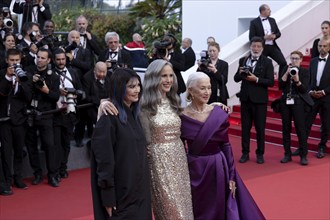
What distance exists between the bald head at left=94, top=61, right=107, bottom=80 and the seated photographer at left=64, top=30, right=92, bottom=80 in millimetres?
399

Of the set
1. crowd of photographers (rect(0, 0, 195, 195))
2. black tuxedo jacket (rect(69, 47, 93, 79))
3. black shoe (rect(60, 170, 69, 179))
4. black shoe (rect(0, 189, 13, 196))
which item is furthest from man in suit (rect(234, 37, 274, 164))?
black shoe (rect(0, 189, 13, 196))

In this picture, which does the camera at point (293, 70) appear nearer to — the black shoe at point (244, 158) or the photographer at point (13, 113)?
the black shoe at point (244, 158)

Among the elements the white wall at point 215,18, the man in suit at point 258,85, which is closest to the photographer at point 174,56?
the man in suit at point 258,85

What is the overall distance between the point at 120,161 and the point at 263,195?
4.41m

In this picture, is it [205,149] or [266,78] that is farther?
[266,78]

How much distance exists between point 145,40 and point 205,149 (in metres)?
16.9

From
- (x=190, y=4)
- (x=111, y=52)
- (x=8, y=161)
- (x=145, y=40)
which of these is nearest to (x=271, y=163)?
(x=111, y=52)

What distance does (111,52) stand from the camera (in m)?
10.8

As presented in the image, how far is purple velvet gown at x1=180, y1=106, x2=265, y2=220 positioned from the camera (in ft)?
18.9

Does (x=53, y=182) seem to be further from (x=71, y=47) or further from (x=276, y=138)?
(x=276, y=138)

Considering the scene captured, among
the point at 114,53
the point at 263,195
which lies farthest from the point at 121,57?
the point at 263,195

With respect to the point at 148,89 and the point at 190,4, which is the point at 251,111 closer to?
the point at 148,89

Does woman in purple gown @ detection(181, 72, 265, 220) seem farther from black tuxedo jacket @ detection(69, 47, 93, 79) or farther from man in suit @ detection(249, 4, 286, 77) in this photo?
man in suit @ detection(249, 4, 286, 77)

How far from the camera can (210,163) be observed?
230 inches
